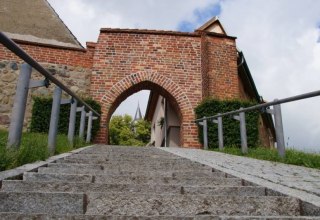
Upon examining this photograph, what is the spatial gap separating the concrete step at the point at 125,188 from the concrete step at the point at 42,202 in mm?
330

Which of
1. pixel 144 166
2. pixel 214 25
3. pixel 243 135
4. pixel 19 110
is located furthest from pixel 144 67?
pixel 19 110

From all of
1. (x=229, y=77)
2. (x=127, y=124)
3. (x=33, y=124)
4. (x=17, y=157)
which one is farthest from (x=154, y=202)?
(x=127, y=124)

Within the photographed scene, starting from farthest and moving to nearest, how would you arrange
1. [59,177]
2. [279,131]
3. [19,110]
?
[279,131], [19,110], [59,177]

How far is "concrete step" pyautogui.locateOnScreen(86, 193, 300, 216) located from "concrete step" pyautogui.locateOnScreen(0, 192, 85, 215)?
69mm

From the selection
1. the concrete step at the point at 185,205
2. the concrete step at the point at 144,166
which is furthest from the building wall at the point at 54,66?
the concrete step at the point at 185,205

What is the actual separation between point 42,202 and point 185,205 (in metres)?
0.74

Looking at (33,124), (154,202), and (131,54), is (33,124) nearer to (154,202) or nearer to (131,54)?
(131,54)

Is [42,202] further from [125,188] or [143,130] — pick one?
[143,130]

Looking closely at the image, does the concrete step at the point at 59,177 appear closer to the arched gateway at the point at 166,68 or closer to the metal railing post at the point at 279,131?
Answer: the metal railing post at the point at 279,131

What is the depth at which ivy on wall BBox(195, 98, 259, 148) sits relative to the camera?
325 inches

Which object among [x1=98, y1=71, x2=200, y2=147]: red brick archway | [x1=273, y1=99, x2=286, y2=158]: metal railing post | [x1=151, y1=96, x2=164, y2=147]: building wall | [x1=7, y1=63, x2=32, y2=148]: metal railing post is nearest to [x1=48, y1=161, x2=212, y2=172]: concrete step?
[x1=7, y1=63, x2=32, y2=148]: metal railing post

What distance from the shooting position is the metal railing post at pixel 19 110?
2771mm

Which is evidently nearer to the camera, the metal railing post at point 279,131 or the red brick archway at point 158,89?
the metal railing post at point 279,131

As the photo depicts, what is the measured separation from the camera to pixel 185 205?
5.53 ft
